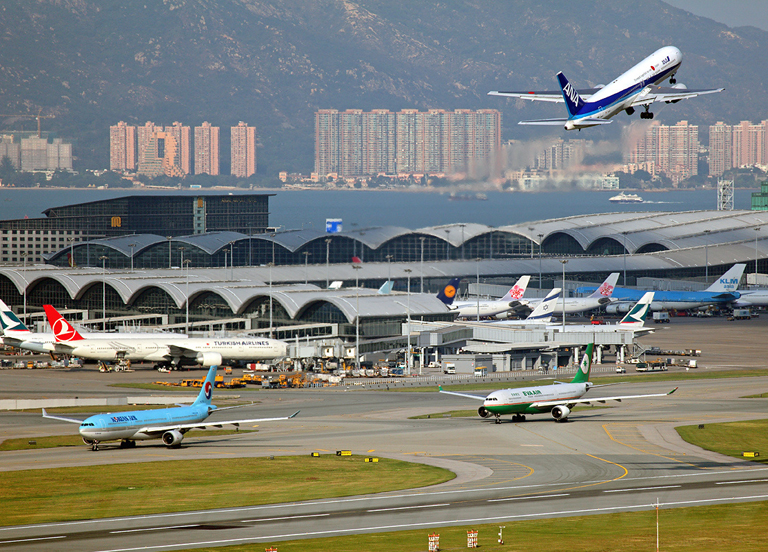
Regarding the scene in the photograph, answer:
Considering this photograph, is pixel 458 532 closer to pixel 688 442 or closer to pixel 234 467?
pixel 234 467

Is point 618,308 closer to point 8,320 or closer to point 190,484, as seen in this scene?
point 8,320

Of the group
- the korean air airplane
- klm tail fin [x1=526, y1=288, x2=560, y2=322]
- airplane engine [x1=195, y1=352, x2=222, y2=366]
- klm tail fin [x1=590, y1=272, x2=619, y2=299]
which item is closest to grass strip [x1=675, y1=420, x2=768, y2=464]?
the korean air airplane

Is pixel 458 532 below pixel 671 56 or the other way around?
below

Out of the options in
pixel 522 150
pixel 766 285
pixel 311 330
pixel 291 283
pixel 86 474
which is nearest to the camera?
pixel 86 474

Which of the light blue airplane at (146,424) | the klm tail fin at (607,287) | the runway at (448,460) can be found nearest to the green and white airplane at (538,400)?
the runway at (448,460)

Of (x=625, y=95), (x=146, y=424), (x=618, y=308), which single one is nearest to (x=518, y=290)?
(x=618, y=308)

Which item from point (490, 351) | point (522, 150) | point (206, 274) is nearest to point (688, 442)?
point (522, 150)
